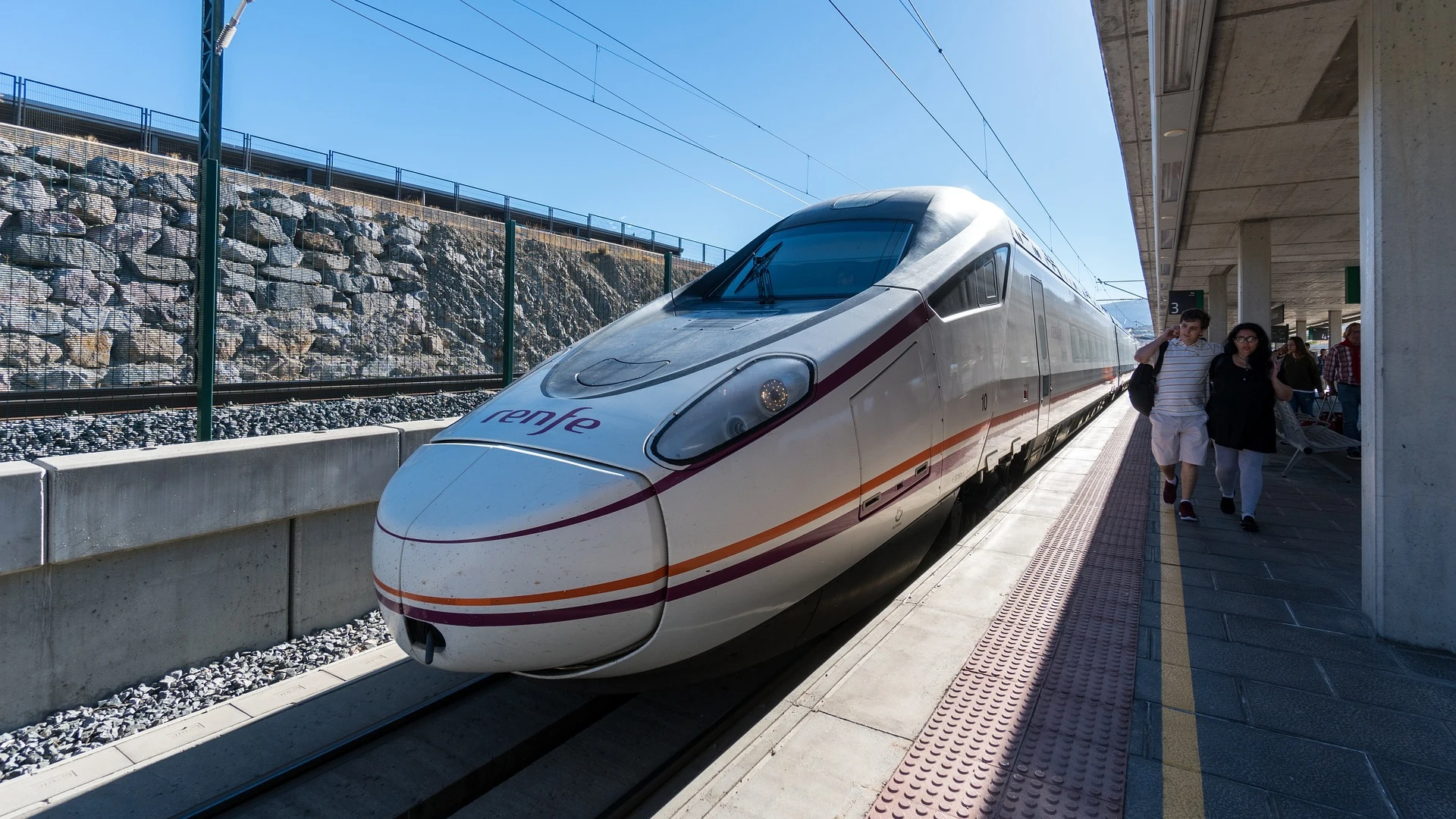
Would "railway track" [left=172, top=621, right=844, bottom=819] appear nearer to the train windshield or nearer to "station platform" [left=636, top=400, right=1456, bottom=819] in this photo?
"station platform" [left=636, top=400, right=1456, bottom=819]

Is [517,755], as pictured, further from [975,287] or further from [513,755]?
[975,287]

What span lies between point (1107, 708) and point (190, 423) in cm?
539

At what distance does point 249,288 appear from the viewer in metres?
6.18

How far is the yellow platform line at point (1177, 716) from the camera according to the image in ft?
6.72

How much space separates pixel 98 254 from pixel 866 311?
21.0 feet

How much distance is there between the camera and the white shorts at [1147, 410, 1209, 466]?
16.9ft

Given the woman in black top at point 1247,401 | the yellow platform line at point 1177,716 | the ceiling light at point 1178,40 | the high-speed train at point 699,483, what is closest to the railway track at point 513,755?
the high-speed train at point 699,483

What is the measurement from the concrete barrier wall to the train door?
Result: 450 centimetres

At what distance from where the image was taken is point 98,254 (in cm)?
587

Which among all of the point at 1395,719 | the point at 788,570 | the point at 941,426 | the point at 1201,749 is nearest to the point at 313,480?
the point at 788,570

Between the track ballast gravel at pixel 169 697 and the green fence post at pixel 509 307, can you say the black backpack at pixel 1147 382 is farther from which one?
the track ballast gravel at pixel 169 697

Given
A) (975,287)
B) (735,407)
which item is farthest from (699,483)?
(975,287)

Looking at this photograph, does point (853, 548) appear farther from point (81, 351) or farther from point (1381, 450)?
point (81, 351)

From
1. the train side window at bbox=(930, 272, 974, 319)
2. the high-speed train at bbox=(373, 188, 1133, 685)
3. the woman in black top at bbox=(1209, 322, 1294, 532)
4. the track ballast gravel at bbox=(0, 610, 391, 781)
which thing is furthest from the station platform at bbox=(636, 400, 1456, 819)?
the track ballast gravel at bbox=(0, 610, 391, 781)
